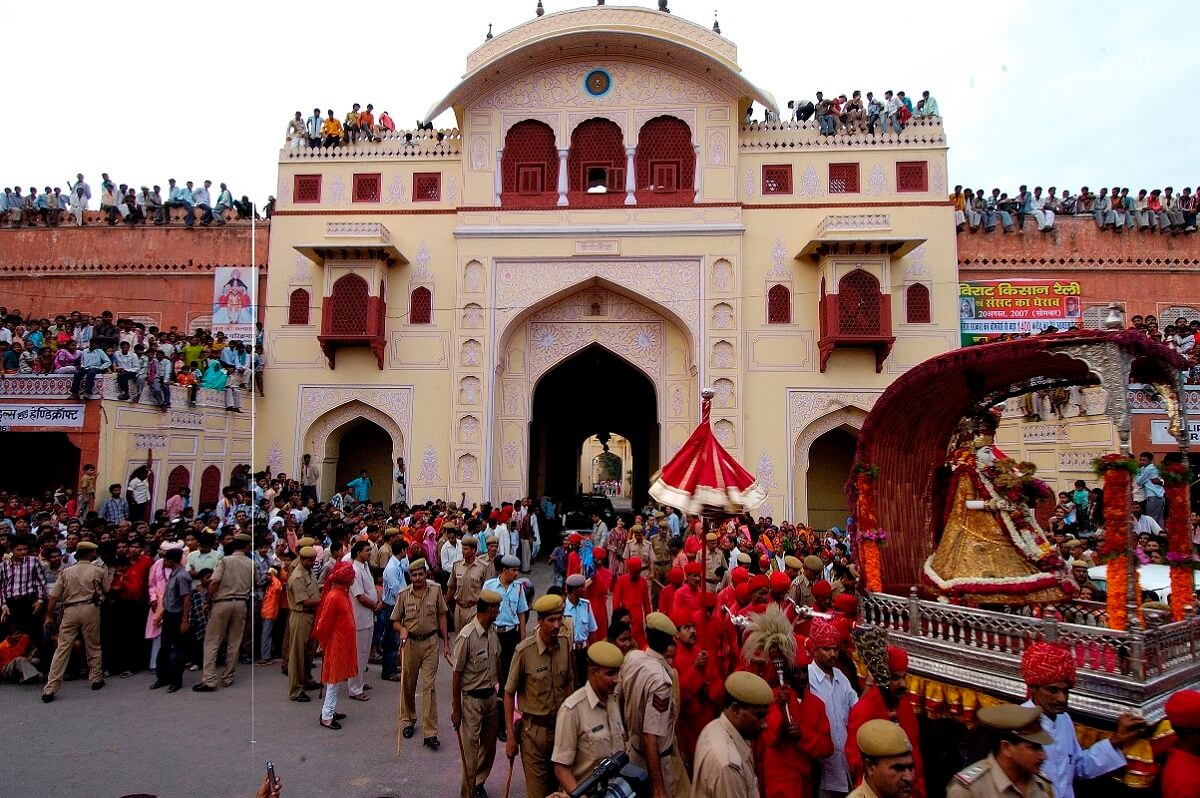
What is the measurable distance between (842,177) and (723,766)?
54.1 feet

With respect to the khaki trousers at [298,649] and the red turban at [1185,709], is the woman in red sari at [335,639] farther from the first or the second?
the red turban at [1185,709]

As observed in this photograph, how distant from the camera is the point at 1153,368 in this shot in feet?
21.0

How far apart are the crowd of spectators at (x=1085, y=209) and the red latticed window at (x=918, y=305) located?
8.78 feet

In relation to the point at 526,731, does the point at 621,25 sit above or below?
above

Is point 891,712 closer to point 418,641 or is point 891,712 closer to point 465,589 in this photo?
point 418,641

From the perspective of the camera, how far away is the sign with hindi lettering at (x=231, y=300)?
1905 cm

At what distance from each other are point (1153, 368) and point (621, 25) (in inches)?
550

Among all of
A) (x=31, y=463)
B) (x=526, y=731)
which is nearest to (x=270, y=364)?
(x=31, y=463)

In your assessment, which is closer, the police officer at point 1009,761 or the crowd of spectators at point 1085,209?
the police officer at point 1009,761

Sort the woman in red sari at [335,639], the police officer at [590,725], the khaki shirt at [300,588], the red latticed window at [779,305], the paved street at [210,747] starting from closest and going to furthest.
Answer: the police officer at [590,725] → the paved street at [210,747] → the woman in red sari at [335,639] → the khaki shirt at [300,588] → the red latticed window at [779,305]

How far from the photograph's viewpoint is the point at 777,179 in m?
17.4

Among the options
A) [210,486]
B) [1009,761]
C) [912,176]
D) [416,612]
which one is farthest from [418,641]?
[912,176]

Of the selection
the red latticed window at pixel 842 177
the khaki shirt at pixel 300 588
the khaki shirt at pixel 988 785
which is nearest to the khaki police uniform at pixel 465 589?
the khaki shirt at pixel 300 588

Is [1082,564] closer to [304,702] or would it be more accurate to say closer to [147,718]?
[304,702]
